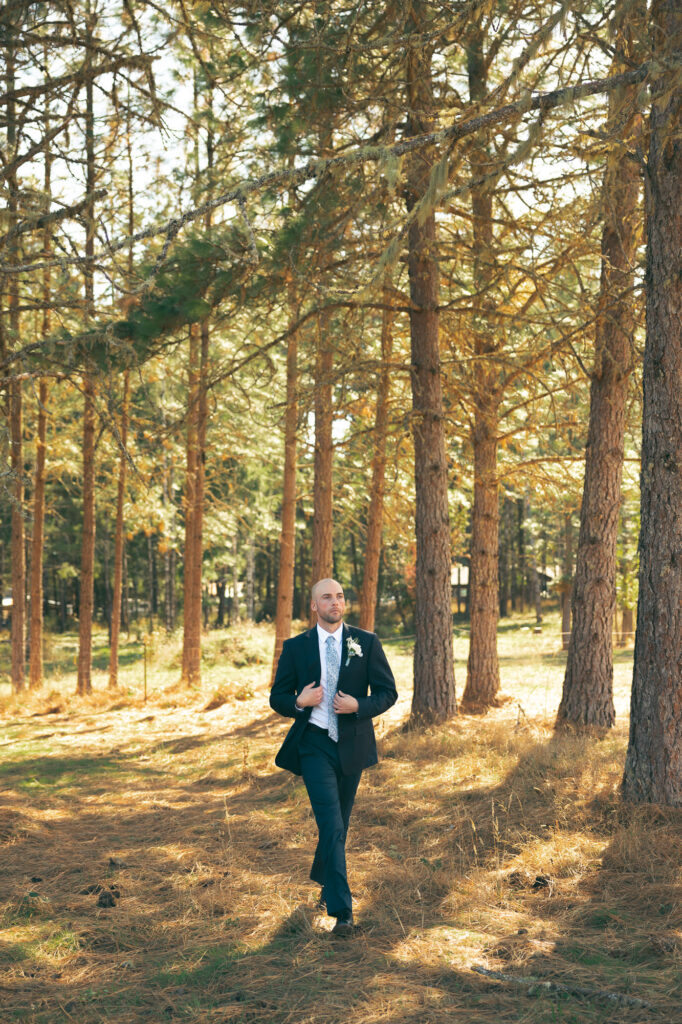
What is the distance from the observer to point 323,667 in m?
5.29

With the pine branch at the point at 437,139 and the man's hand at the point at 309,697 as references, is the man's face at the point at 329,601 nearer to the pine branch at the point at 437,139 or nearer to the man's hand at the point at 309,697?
the man's hand at the point at 309,697

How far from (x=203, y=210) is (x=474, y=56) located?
821cm

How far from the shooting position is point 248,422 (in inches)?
841

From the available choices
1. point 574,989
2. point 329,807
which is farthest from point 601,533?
point 574,989

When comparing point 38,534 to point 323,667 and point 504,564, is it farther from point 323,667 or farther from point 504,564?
point 504,564

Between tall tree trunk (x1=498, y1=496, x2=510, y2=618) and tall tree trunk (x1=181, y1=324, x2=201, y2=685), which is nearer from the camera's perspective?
tall tree trunk (x1=181, y1=324, x2=201, y2=685)

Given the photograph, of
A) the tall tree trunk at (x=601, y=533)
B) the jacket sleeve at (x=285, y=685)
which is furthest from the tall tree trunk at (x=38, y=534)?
the jacket sleeve at (x=285, y=685)

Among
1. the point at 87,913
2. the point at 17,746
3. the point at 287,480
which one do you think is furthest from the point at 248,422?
the point at 87,913

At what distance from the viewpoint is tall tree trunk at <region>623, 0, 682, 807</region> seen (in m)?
6.41

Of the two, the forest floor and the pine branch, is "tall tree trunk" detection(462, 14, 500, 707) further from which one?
the pine branch

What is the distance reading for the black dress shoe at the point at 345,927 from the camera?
16.0ft

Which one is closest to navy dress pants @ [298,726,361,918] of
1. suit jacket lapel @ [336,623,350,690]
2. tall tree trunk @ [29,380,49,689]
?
suit jacket lapel @ [336,623,350,690]

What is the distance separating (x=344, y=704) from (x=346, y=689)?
0.22m

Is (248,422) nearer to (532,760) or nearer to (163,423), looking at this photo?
(163,423)
